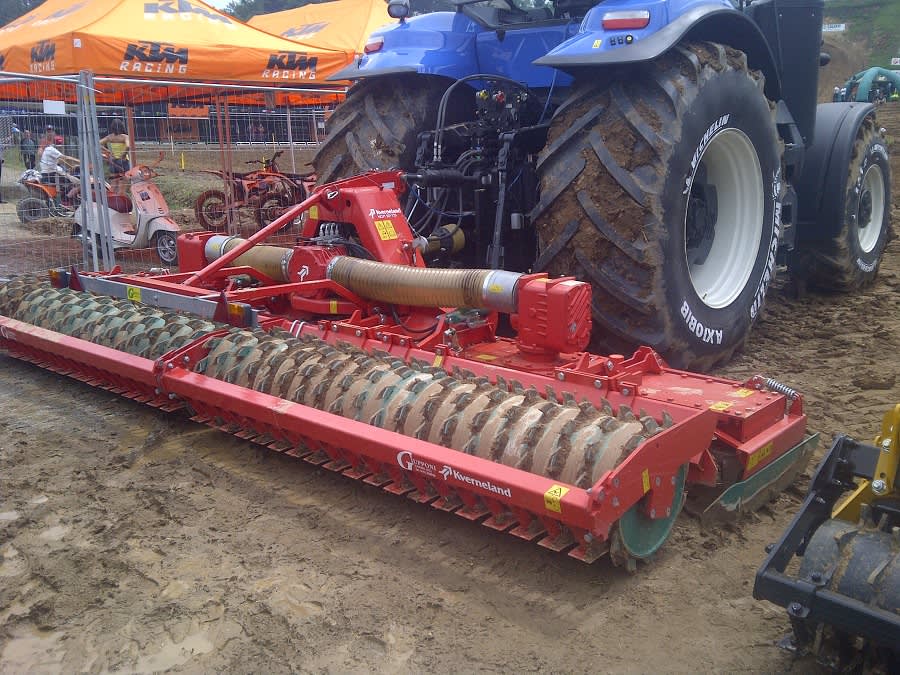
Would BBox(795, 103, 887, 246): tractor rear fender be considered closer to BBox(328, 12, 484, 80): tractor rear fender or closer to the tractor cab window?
the tractor cab window

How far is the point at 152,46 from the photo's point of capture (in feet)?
33.9

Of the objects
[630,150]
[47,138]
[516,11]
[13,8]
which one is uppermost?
[13,8]

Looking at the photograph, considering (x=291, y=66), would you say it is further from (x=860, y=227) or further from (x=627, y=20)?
(x=627, y=20)

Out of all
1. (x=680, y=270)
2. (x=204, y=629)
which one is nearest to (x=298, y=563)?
(x=204, y=629)

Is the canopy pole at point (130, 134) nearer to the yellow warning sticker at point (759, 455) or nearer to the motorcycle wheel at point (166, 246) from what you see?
the motorcycle wheel at point (166, 246)

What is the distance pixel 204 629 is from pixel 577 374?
1.53 m

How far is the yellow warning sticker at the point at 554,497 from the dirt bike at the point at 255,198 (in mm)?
7622

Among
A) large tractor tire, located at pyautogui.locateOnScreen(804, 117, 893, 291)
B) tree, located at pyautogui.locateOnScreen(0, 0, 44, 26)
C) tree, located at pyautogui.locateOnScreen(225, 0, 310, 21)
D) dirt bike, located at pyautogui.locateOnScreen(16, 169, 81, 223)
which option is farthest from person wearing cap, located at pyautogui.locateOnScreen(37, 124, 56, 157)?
tree, located at pyautogui.locateOnScreen(0, 0, 44, 26)

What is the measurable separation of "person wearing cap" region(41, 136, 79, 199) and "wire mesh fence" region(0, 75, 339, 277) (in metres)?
0.01

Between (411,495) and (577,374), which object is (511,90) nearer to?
(577,374)

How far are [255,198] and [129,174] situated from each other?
1.37 m

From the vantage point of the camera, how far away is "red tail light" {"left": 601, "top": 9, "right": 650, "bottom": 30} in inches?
141

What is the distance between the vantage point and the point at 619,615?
93.2 inches

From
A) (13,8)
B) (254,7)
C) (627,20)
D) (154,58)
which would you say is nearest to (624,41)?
(627,20)
